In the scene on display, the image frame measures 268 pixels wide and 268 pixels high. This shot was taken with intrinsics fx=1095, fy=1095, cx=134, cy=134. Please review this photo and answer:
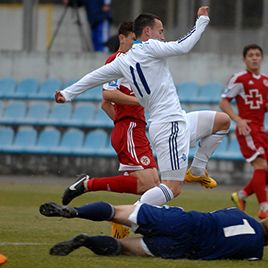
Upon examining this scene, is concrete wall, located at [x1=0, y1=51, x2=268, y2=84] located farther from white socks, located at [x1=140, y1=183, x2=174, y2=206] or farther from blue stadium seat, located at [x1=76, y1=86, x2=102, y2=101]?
white socks, located at [x1=140, y1=183, x2=174, y2=206]

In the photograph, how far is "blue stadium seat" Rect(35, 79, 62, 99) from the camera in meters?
21.9

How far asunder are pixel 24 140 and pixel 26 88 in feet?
3.94

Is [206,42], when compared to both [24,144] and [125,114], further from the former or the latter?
[125,114]

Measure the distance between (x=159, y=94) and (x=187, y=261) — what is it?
1.86 m

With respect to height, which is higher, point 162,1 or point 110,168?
point 162,1

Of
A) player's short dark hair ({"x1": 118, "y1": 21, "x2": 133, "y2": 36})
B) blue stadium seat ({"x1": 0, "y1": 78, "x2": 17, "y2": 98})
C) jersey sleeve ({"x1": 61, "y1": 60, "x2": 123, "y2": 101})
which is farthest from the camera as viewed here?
blue stadium seat ({"x1": 0, "y1": 78, "x2": 17, "y2": 98})

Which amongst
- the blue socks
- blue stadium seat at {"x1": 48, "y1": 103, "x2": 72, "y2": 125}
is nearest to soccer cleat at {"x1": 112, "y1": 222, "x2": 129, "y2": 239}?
the blue socks

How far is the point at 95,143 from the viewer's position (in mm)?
21016

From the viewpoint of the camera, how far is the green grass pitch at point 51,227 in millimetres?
8758

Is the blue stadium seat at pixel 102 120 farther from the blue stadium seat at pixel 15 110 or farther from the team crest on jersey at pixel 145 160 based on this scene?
the team crest on jersey at pixel 145 160

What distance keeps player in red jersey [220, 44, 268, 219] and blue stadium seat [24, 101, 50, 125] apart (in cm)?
769

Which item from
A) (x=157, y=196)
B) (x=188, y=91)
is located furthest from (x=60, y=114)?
(x=157, y=196)

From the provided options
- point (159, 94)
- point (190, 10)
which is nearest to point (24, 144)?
point (190, 10)

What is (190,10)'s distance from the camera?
22188mm
